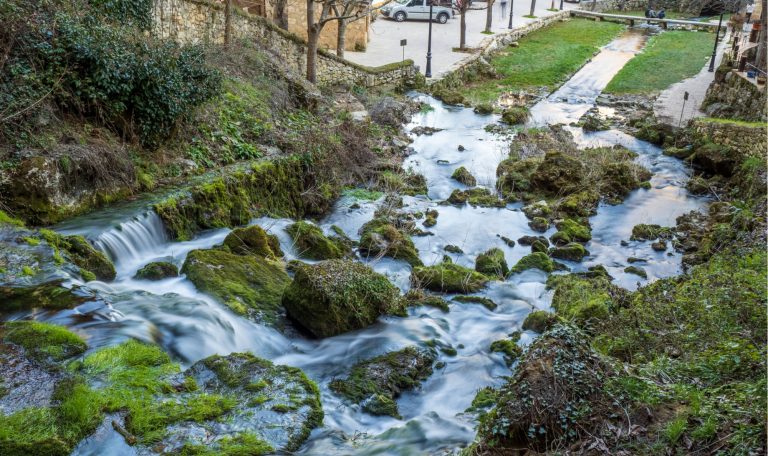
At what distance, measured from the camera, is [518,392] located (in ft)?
19.8

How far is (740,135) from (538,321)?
1112 centimetres

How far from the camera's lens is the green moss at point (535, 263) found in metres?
12.6

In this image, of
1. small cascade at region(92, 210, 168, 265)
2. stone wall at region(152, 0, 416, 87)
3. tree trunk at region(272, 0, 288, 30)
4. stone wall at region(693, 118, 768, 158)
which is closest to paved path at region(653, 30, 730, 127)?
stone wall at region(693, 118, 768, 158)

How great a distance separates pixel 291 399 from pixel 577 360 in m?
2.96

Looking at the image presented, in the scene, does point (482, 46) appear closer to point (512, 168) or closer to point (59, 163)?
point (512, 168)

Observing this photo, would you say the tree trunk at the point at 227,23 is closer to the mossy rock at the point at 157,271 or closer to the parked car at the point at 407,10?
the mossy rock at the point at 157,271

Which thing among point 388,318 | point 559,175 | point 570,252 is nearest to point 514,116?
point 559,175

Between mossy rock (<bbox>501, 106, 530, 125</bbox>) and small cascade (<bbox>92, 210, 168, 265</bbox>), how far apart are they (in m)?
14.6

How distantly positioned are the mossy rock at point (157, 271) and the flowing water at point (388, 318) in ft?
0.41

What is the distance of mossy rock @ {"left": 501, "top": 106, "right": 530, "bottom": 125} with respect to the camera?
23.2 metres

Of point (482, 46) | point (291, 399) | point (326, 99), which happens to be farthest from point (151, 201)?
point (482, 46)

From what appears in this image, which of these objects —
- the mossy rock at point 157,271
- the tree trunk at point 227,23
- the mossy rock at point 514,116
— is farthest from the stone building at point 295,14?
the mossy rock at point 157,271

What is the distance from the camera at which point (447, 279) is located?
1156 centimetres

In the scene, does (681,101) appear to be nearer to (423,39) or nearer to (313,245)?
(423,39)
